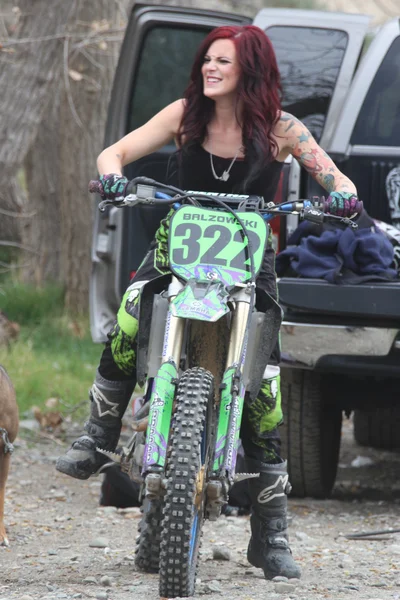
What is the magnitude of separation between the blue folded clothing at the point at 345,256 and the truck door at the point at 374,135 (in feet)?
1.53

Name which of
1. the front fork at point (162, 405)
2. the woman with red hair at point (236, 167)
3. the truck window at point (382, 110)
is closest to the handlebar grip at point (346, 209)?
the woman with red hair at point (236, 167)

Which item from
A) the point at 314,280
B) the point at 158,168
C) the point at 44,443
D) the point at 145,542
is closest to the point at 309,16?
the point at 158,168

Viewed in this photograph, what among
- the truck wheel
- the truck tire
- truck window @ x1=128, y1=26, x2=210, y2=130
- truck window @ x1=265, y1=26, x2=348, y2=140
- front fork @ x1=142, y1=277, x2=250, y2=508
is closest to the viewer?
front fork @ x1=142, y1=277, x2=250, y2=508

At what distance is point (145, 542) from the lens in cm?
420

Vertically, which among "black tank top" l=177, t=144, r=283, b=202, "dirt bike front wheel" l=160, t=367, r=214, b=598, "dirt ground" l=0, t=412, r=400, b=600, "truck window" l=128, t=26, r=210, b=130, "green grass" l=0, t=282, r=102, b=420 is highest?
"truck window" l=128, t=26, r=210, b=130

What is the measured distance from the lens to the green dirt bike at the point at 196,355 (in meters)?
3.52

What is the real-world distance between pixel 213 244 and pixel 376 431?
3719mm

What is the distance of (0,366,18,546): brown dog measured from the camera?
476 centimetres


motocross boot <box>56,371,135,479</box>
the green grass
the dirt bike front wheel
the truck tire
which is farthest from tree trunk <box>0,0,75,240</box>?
the dirt bike front wheel

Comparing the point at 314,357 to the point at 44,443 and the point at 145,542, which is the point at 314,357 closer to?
the point at 145,542

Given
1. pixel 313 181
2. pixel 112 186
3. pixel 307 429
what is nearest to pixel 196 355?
pixel 112 186

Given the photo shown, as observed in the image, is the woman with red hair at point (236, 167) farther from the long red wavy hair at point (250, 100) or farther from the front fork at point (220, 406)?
the front fork at point (220, 406)

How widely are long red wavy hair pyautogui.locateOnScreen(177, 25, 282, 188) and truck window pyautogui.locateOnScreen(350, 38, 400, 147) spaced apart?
1520mm

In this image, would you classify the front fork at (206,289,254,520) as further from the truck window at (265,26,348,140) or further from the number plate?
the truck window at (265,26,348,140)
